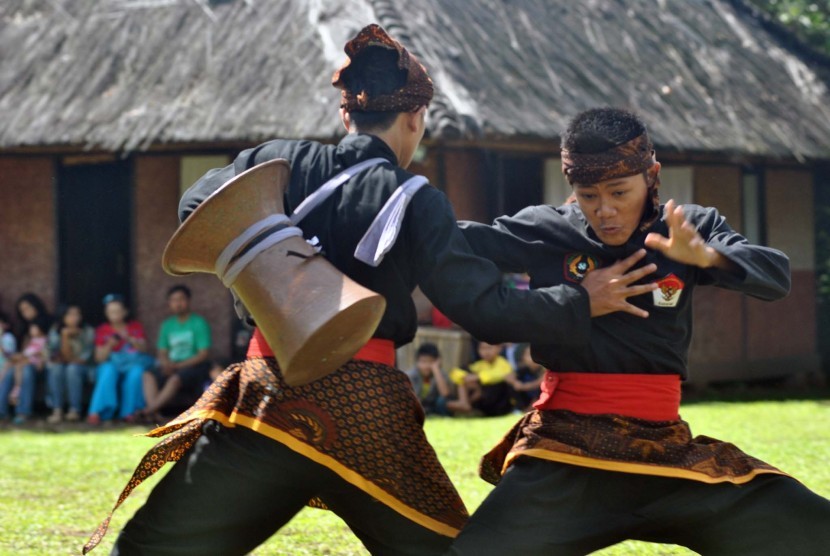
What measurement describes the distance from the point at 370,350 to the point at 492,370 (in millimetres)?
7641

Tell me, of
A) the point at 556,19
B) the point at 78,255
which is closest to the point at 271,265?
the point at 78,255

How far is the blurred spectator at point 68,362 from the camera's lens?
11.3 metres

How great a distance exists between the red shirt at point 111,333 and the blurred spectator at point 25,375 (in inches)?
19.9

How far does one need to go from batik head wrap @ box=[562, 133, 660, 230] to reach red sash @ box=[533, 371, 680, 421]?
1.52 ft

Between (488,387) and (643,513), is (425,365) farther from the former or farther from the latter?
(643,513)

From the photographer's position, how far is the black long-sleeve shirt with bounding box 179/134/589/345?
3.38 meters

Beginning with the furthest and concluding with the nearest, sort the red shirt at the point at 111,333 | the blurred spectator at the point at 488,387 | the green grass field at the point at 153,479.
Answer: the red shirt at the point at 111,333 < the blurred spectator at the point at 488,387 < the green grass field at the point at 153,479

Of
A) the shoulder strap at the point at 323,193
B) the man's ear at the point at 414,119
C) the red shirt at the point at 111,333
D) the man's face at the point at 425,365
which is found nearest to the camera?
the shoulder strap at the point at 323,193

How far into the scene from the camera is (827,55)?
53.5ft

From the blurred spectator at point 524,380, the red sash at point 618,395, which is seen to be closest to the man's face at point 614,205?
the red sash at point 618,395

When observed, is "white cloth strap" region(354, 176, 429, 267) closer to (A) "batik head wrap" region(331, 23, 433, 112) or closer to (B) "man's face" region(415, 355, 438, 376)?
(A) "batik head wrap" region(331, 23, 433, 112)

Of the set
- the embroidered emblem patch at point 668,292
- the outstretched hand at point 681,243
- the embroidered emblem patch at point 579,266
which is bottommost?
the embroidered emblem patch at point 668,292

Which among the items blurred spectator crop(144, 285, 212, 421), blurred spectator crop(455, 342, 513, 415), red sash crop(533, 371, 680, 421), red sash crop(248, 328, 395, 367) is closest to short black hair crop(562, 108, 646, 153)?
red sash crop(533, 371, 680, 421)

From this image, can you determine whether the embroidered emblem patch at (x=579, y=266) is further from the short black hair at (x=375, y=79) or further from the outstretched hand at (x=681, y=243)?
the short black hair at (x=375, y=79)
